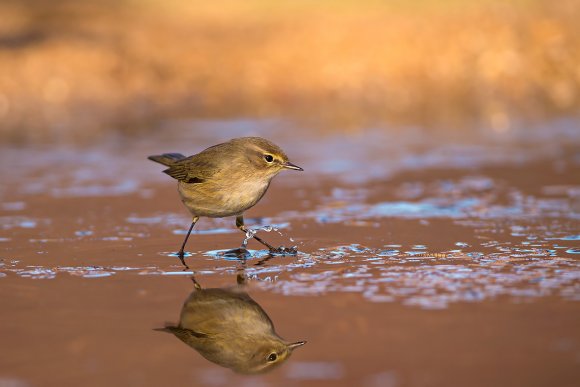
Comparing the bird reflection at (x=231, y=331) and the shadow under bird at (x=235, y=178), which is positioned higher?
the shadow under bird at (x=235, y=178)

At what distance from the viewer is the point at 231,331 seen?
14.3ft

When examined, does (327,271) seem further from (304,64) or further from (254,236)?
(304,64)

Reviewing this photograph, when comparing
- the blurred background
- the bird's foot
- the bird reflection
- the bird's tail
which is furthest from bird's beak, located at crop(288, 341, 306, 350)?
the blurred background

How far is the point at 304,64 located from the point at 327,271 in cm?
1072

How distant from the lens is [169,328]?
173 inches

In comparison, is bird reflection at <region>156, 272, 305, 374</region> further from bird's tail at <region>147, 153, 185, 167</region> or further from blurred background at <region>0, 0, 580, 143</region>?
blurred background at <region>0, 0, 580, 143</region>

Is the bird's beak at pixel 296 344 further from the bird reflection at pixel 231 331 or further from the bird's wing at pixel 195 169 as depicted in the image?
the bird's wing at pixel 195 169

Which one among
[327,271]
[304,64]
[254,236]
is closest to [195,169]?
[254,236]

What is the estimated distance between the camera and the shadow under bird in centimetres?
626

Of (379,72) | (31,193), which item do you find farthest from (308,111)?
(31,193)

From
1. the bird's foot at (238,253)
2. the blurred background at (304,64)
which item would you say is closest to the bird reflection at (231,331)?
the bird's foot at (238,253)

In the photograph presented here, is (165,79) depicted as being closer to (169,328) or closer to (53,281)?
(53,281)

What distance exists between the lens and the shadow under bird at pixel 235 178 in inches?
247

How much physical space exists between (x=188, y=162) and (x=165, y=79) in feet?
29.2
